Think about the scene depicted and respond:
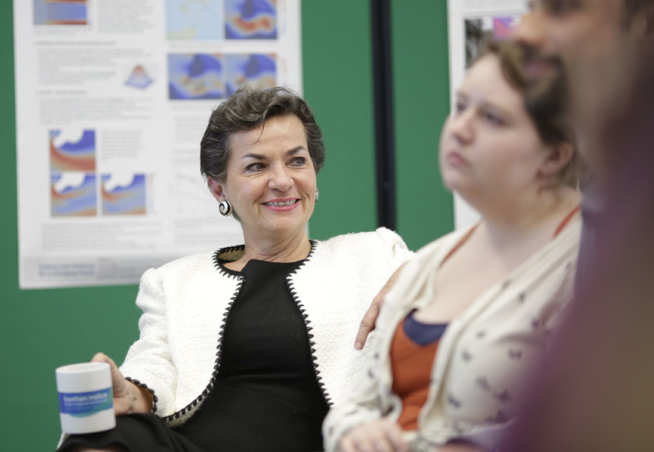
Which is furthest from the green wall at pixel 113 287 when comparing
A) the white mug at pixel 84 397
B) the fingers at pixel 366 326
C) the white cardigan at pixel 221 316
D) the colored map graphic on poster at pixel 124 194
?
the white mug at pixel 84 397

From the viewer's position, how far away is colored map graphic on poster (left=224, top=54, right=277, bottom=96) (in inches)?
81.7

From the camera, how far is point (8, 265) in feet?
6.58

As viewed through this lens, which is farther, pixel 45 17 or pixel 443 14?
pixel 45 17

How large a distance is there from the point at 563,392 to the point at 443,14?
1149 millimetres

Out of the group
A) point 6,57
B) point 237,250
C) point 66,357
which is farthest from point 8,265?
point 237,250

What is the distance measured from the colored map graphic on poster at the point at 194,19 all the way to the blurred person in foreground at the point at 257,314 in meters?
0.71

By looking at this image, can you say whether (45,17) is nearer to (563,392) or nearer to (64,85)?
(64,85)

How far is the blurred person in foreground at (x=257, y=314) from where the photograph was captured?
1.22 m

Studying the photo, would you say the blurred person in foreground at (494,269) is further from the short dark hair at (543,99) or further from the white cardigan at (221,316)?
Result: the white cardigan at (221,316)

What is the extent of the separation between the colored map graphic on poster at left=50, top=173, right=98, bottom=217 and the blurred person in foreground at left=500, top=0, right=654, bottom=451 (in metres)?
1.87

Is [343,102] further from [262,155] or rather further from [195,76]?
[262,155]

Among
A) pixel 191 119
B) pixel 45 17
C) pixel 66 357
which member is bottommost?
pixel 66 357

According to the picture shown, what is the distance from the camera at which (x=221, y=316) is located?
131 cm

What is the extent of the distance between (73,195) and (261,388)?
106cm
